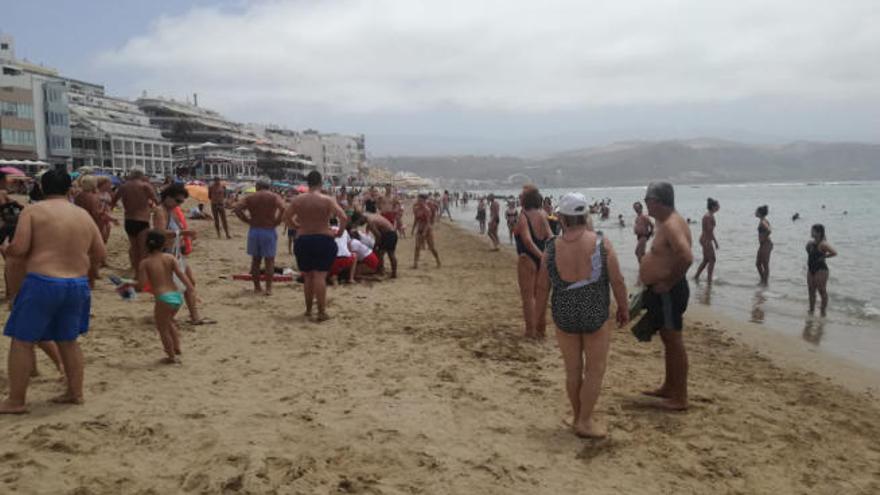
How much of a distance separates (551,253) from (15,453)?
3.16 meters

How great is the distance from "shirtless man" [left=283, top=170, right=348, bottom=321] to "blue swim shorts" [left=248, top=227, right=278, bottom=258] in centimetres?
112

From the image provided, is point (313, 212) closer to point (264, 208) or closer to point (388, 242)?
point (264, 208)

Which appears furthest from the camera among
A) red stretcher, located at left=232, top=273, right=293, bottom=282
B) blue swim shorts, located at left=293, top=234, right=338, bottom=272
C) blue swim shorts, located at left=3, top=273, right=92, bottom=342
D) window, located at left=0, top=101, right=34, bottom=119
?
window, located at left=0, top=101, right=34, bottom=119

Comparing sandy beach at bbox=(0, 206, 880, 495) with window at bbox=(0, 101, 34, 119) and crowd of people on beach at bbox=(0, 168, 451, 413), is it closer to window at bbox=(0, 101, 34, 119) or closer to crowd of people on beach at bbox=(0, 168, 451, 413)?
crowd of people on beach at bbox=(0, 168, 451, 413)

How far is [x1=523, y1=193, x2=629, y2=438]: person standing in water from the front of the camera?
3.79m

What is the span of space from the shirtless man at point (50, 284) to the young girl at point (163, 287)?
0.98 meters

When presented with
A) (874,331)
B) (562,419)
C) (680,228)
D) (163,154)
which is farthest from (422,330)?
(163,154)

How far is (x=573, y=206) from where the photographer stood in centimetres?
383

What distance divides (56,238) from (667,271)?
3866mm

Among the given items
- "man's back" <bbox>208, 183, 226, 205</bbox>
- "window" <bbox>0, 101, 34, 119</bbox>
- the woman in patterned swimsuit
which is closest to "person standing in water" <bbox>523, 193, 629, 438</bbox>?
the woman in patterned swimsuit

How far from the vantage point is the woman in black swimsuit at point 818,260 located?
8969 mm

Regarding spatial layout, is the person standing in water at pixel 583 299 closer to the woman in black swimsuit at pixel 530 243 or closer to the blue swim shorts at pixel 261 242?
the woman in black swimsuit at pixel 530 243

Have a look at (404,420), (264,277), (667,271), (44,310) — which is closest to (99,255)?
(44,310)

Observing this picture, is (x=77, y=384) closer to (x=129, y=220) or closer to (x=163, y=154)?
(x=129, y=220)
